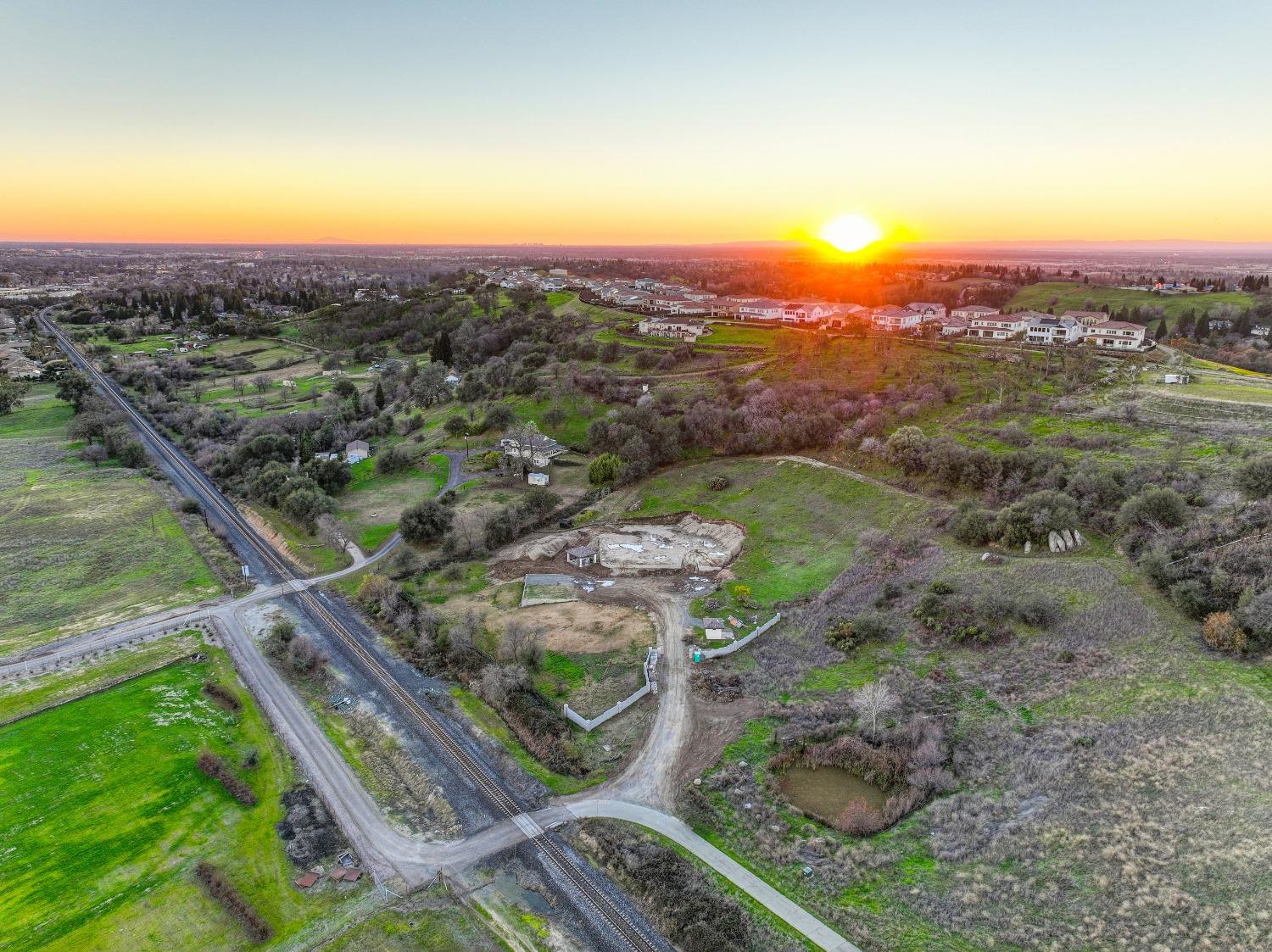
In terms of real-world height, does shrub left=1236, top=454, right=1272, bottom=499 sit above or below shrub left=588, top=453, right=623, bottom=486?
above

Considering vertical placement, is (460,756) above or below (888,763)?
below

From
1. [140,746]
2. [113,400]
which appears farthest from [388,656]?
[113,400]

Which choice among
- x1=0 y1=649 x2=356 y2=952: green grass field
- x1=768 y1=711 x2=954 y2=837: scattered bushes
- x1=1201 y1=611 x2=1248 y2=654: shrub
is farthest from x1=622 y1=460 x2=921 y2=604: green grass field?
x1=0 y1=649 x2=356 y2=952: green grass field

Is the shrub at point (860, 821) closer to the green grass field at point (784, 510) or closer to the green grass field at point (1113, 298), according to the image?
the green grass field at point (784, 510)

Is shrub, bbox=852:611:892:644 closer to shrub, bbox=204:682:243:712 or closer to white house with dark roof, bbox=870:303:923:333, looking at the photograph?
shrub, bbox=204:682:243:712

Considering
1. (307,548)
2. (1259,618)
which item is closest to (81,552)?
(307,548)

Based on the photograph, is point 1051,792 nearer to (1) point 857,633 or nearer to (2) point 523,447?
(1) point 857,633
